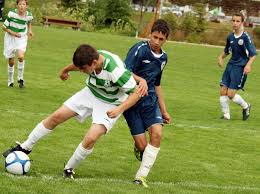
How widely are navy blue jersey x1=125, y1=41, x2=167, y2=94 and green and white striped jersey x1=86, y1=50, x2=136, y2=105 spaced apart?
48cm

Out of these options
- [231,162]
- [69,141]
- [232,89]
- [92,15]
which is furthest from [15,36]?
[92,15]

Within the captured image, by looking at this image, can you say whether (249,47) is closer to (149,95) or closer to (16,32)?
(16,32)

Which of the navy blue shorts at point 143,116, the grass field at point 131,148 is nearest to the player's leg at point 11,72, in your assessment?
the grass field at point 131,148

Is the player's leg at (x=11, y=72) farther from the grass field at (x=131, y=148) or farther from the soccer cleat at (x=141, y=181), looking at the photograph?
the soccer cleat at (x=141, y=181)

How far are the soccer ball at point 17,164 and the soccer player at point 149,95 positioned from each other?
1.19 metres

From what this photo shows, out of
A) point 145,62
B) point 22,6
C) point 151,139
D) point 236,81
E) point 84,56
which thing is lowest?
point 236,81

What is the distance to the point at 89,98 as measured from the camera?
6.60m

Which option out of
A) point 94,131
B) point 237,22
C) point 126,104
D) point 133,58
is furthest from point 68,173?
point 237,22

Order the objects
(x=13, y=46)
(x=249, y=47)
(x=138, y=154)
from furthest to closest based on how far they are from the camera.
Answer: (x=13, y=46) < (x=249, y=47) < (x=138, y=154)

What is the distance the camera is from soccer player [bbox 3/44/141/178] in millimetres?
6164

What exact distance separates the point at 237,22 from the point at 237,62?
1014 millimetres

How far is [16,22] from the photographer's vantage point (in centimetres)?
1455

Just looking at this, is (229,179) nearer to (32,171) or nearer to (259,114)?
(32,171)

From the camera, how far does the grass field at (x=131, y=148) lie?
646 centimetres
